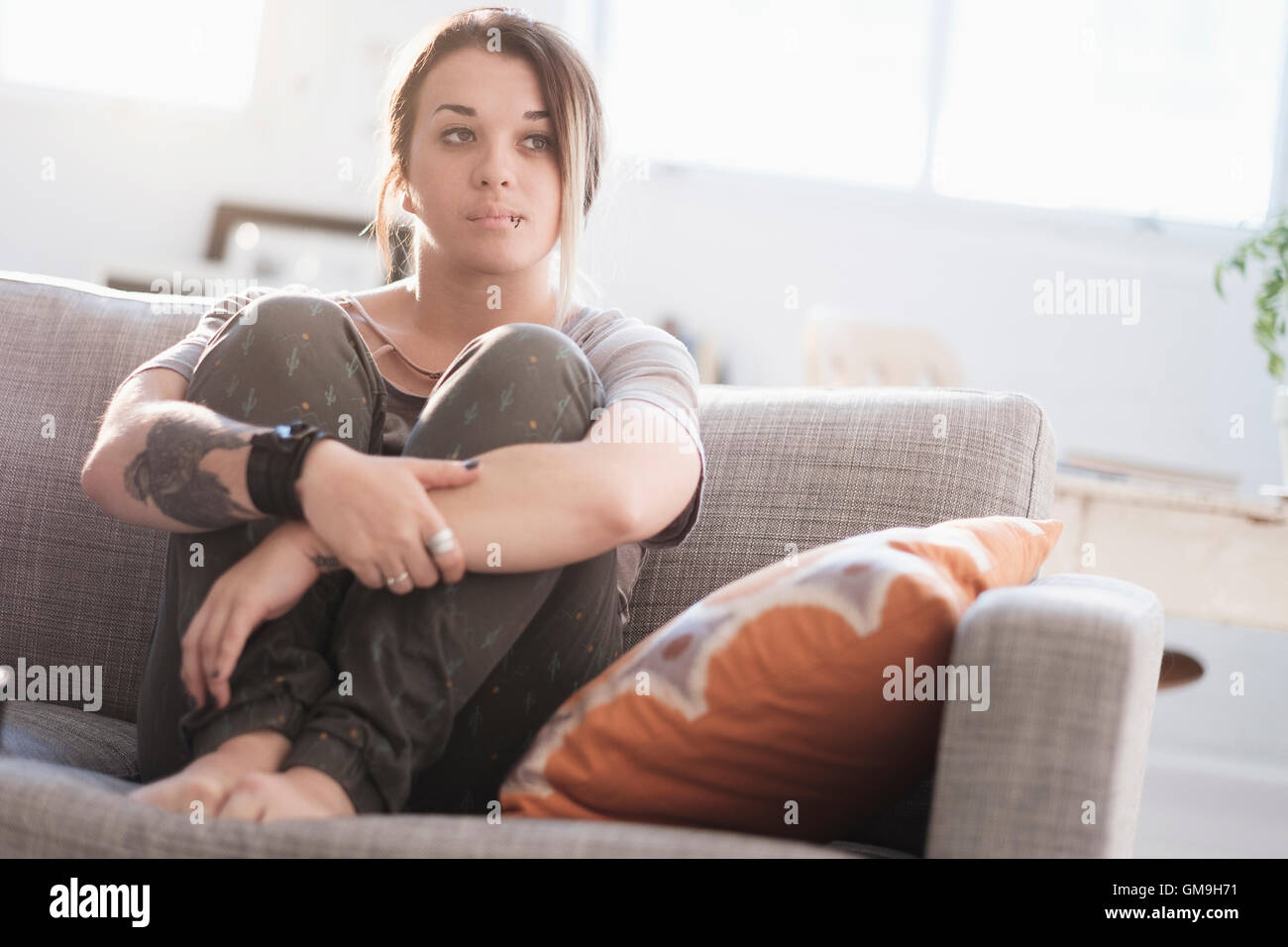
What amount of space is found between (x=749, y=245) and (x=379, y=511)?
265 cm

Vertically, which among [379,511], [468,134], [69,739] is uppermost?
[468,134]

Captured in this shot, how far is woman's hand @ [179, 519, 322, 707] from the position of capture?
2.85 ft

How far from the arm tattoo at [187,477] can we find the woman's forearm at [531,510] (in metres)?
0.07

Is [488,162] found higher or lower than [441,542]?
higher

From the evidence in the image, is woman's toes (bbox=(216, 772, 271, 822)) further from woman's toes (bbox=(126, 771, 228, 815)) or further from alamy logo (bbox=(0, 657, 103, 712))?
alamy logo (bbox=(0, 657, 103, 712))

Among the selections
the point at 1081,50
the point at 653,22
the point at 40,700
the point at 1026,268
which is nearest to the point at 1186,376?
the point at 1026,268

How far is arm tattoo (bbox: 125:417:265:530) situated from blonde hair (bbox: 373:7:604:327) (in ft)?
1.42

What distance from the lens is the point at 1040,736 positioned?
715 mm

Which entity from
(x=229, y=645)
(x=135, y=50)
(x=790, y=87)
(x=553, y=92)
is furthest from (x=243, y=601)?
(x=135, y=50)

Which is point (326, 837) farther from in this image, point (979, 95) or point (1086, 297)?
point (979, 95)

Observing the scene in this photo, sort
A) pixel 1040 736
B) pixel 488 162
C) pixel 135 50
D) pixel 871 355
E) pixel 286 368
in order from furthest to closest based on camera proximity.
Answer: pixel 135 50 < pixel 871 355 < pixel 488 162 < pixel 286 368 < pixel 1040 736

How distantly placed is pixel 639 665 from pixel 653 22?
2.97m

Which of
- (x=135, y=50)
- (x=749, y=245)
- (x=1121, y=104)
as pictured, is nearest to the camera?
(x=1121, y=104)

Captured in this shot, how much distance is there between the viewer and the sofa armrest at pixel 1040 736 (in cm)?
71
